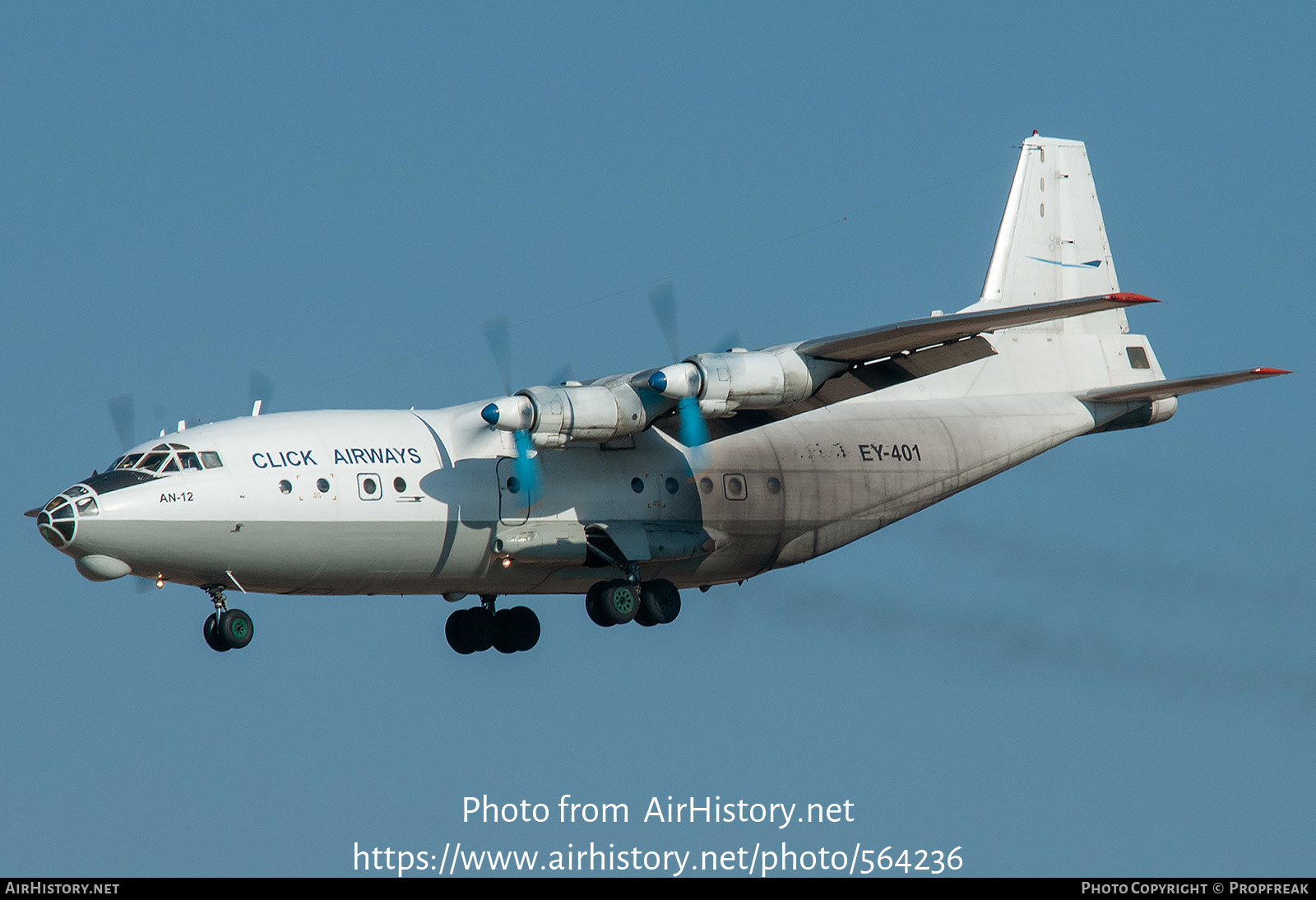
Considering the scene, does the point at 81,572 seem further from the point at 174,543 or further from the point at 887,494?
the point at 887,494

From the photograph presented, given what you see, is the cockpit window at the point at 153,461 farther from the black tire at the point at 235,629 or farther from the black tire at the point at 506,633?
the black tire at the point at 506,633

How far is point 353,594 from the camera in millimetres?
25141

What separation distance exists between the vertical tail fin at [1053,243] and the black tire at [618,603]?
839 centimetres

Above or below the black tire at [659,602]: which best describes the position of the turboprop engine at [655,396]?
above

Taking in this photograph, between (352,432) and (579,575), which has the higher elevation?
(352,432)

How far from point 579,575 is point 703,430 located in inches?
106

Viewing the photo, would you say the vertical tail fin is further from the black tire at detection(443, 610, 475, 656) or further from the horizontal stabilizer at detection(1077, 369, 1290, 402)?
the black tire at detection(443, 610, 475, 656)

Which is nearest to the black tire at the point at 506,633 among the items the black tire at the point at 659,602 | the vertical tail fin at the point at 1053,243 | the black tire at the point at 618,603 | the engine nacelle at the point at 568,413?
the black tire at the point at 659,602

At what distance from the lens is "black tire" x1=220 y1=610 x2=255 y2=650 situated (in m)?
23.4

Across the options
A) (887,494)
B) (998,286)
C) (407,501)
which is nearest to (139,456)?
(407,501)

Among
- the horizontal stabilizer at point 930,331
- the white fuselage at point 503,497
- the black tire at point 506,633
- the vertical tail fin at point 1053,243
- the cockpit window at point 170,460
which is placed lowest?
the black tire at point 506,633

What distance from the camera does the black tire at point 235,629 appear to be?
23359mm

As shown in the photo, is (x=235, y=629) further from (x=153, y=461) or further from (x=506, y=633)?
(x=506, y=633)

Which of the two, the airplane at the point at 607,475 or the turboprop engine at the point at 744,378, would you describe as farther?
the turboprop engine at the point at 744,378
